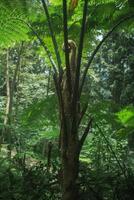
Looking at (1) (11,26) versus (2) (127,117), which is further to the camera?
(1) (11,26)

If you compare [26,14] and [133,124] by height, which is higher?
[26,14]

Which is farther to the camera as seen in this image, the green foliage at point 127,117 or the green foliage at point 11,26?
the green foliage at point 11,26

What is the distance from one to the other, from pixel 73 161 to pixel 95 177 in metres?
0.36

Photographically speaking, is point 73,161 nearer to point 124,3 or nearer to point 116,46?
point 124,3

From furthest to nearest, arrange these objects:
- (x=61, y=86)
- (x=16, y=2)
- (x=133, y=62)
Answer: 1. (x=133, y=62)
2. (x=16, y=2)
3. (x=61, y=86)

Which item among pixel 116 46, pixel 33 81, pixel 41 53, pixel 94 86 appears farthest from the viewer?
pixel 33 81

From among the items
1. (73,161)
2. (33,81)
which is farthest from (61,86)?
(33,81)

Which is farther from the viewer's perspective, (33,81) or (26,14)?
(33,81)

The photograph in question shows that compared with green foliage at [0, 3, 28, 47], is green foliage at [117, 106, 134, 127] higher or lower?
lower

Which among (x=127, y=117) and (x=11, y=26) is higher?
(x=11, y=26)

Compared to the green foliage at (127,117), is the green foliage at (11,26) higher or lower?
higher

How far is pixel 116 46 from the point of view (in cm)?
1312

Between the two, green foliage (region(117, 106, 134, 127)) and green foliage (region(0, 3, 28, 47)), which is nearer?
green foliage (region(117, 106, 134, 127))

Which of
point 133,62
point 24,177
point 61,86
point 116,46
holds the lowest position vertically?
point 24,177
